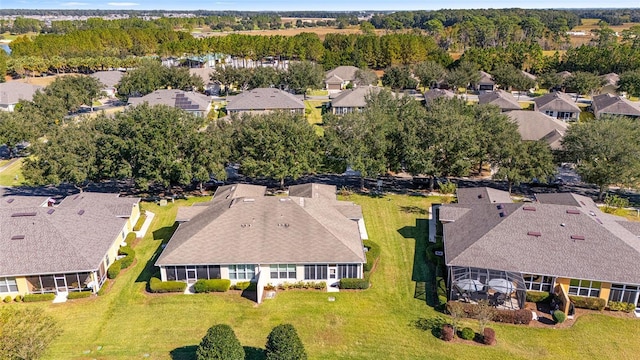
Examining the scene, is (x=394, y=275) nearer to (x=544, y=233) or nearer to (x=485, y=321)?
(x=485, y=321)

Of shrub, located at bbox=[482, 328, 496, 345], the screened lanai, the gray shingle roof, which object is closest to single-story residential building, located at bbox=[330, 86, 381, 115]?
the gray shingle roof

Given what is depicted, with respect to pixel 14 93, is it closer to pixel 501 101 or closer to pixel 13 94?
pixel 13 94

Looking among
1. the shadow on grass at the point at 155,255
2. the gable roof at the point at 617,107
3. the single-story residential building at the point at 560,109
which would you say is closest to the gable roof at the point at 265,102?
the shadow on grass at the point at 155,255

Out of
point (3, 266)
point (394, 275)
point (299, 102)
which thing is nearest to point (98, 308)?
point (3, 266)

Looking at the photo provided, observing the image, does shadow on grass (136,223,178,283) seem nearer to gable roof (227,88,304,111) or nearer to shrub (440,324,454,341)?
shrub (440,324,454,341)

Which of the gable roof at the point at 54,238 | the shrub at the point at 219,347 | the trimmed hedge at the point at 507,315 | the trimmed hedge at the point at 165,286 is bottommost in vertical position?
the trimmed hedge at the point at 507,315

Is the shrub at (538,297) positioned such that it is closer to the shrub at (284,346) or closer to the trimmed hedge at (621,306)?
the trimmed hedge at (621,306)

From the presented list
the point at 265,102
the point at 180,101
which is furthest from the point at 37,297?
the point at 265,102
